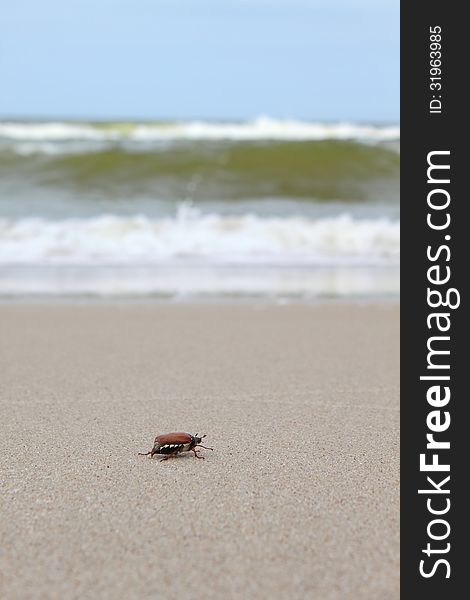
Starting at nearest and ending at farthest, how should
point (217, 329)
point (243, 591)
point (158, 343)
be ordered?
point (243, 591)
point (158, 343)
point (217, 329)

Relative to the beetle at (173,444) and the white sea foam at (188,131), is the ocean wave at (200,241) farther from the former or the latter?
the white sea foam at (188,131)

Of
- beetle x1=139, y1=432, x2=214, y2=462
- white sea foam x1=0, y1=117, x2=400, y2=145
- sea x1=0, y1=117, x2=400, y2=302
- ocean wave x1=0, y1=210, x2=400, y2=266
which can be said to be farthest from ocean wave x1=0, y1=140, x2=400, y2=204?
beetle x1=139, y1=432, x2=214, y2=462

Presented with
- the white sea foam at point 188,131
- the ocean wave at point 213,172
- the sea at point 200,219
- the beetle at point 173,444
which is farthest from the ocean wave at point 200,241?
the white sea foam at point 188,131

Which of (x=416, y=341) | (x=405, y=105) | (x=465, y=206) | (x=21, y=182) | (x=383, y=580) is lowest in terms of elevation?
(x=383, y=580)

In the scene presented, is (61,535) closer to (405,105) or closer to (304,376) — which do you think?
(405,105)

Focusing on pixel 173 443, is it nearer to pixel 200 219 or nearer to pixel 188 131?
pixel 200 219

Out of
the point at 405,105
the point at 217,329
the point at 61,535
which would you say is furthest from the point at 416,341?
the point at 217,329
